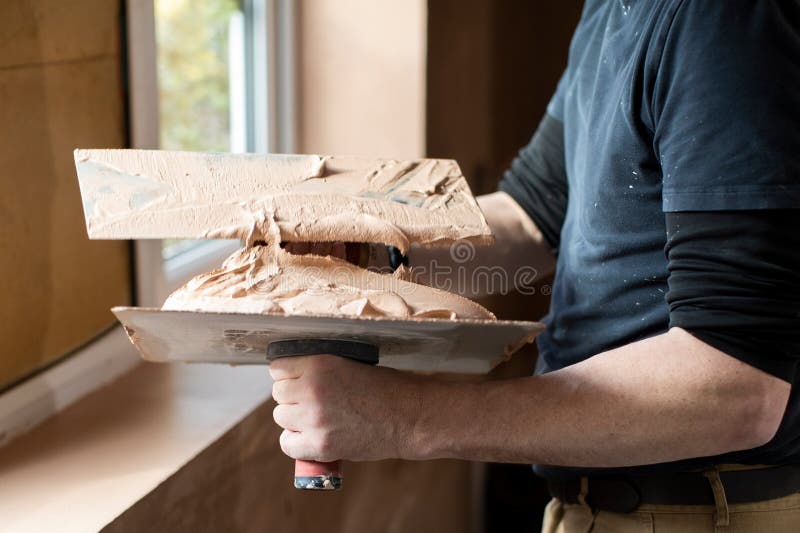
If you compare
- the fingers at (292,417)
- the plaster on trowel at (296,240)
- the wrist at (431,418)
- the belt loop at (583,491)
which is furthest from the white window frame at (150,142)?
the belt loop at (583,491)

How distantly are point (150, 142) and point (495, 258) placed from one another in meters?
0.56

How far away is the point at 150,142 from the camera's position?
1.23 m

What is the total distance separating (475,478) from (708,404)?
1.82 m

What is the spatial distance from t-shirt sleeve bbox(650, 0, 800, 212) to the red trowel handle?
1.02 feet

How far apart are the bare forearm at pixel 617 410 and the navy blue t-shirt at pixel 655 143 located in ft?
0.39

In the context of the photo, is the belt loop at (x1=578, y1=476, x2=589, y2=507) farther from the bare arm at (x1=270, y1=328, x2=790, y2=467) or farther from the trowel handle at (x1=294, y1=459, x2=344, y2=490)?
the trowel handle at (x1=294, y1=459, x2=344, y2=490)

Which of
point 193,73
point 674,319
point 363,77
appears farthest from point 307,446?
point 363,77

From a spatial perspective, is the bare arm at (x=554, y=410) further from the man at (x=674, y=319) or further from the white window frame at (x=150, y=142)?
the white window frame at (x=150, y=142)

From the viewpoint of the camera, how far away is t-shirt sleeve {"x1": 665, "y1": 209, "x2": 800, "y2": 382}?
0.68 metres

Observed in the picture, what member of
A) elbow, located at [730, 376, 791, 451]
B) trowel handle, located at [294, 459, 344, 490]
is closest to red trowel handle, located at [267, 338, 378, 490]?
trowel handle, located at [294, 459, 344, 490]

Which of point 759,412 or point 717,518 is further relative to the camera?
point 717,518

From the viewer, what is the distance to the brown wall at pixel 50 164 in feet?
3.07

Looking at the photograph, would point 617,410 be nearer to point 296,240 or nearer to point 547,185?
point 296,240

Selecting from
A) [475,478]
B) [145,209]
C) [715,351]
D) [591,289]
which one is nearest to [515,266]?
[591,289]
